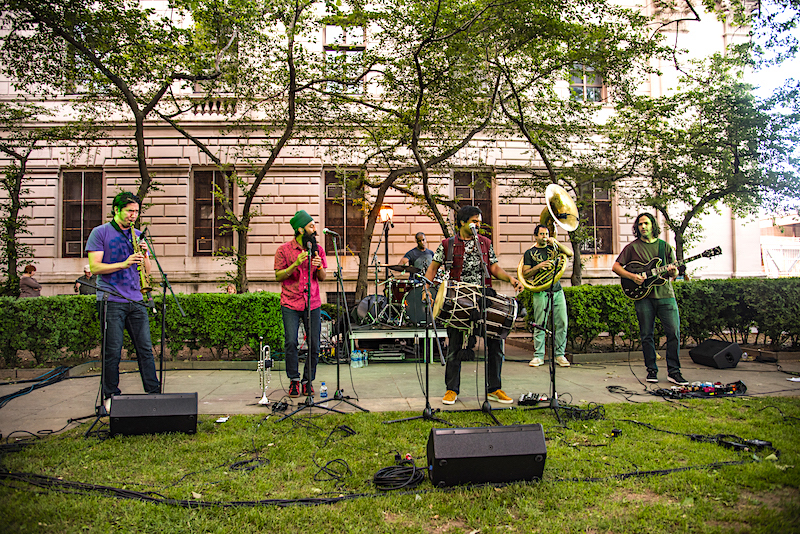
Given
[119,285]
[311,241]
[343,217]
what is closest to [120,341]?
[119,285]

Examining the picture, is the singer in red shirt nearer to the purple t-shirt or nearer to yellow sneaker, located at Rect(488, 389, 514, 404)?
the purple t-shirt

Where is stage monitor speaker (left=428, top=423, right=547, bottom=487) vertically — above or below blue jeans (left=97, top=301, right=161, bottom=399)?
A: below

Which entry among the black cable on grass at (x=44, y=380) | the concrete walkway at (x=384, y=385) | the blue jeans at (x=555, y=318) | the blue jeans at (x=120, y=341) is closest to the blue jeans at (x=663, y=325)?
the concrete walkway at (x=384, y=385)

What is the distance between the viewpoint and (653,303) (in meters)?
6.93

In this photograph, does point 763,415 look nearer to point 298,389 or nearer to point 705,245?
point 298,389

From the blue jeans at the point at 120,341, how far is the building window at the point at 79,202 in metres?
13.2

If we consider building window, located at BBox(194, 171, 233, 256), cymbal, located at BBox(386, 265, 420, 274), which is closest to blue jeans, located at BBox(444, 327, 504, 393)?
cymbal, located at BBox(386, 265, 420, 274)

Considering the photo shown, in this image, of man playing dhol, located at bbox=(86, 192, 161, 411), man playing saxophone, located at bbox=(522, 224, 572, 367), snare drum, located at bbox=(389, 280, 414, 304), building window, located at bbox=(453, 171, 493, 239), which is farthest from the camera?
building window, located at bbox=(453, 171, 493, 239)

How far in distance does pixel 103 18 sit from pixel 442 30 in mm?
6999

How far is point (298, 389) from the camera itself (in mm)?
6090

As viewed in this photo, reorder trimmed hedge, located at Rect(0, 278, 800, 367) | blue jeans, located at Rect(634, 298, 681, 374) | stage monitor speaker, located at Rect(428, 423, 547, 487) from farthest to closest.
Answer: trimmed hedge, located at Rect(0, 278, 800, 367)
blue jeans, located at Rect(634, 298, 681, 374)
stage monitor speaker, located at Rect(428, 423, 547, 487)

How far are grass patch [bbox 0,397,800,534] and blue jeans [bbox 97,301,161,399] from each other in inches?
31.7

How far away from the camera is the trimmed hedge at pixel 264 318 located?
810 centimetres

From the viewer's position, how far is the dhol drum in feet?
16.7
